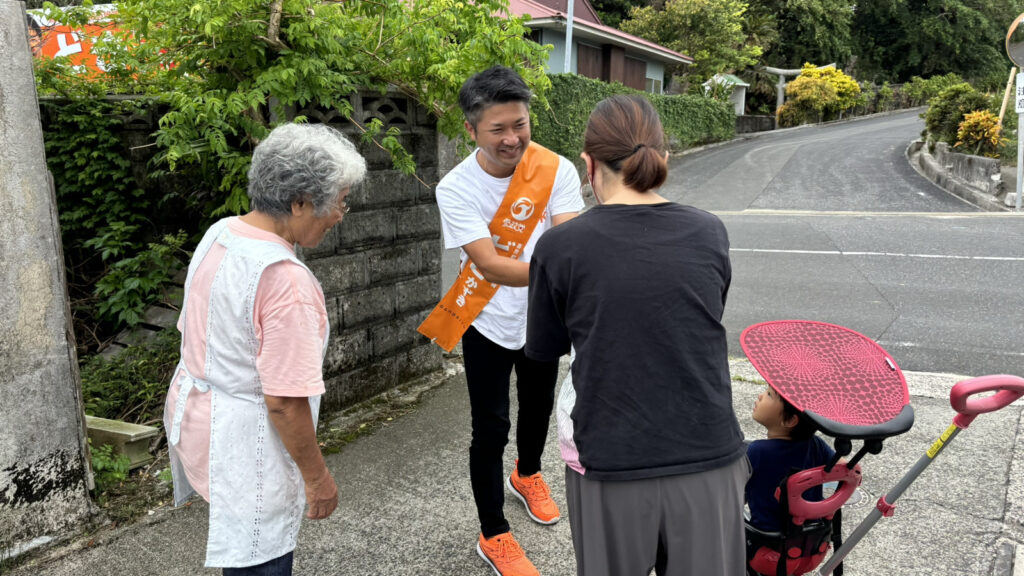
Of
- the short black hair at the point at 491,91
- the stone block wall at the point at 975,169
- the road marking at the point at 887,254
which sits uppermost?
the short black hair at the point at 491,91

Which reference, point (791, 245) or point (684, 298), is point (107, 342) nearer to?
point (684, 298)

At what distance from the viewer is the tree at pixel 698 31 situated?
28438mm

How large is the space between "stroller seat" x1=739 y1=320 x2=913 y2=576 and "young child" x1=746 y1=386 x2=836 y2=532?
1.4 inches

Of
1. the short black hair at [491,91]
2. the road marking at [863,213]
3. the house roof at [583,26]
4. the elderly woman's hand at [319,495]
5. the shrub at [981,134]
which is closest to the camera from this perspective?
the elderly woman's hand at [319,495]

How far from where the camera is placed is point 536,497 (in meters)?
3.21

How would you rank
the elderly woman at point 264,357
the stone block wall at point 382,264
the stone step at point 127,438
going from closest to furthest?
1. the elderly woman at point 264,357
2. the stone step at point 127,438
3. the stone block wall at point 382,264

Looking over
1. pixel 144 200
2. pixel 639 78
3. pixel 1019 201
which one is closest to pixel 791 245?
pixel 1019 201

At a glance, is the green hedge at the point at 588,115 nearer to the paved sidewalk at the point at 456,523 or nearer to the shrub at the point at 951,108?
the paved sidewalk at the point at 456,523

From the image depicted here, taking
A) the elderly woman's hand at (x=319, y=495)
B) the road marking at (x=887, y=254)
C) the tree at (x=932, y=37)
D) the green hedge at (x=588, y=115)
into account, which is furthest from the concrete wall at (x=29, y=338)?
the tree at (x=932, y=37)

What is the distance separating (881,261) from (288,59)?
7.43 meters

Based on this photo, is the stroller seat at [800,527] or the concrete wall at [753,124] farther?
the concrete wall at [753,124]

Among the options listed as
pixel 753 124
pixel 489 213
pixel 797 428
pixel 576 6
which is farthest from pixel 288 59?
pixel 753 124

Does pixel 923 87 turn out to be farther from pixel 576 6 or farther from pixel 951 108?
pixel 951 108

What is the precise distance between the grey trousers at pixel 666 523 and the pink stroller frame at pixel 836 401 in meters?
0.35
